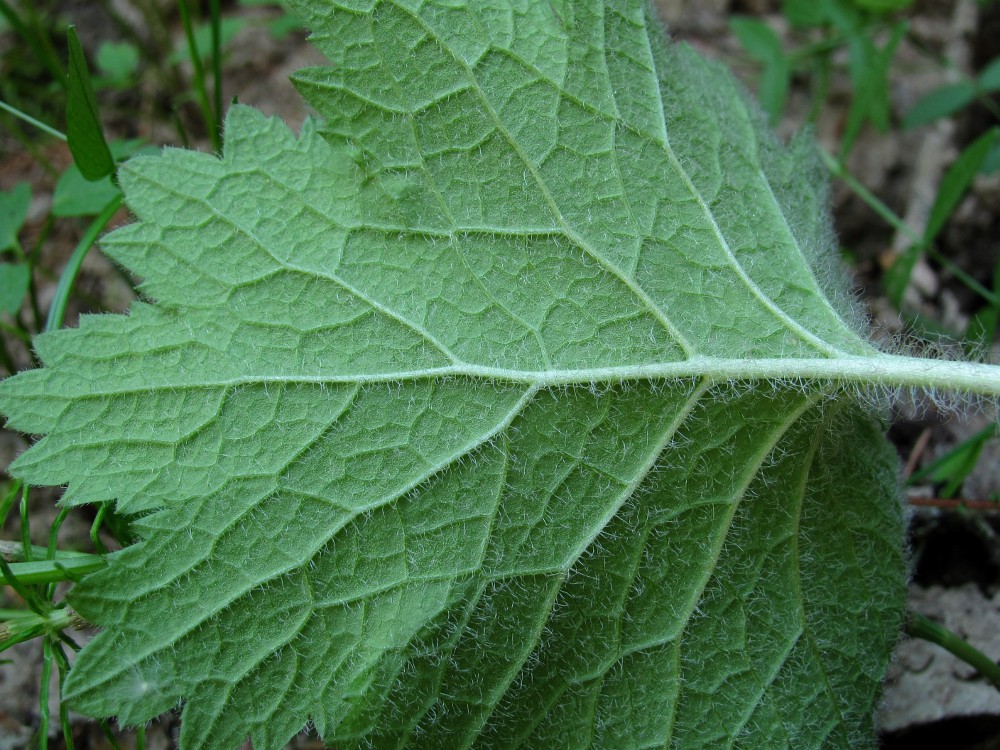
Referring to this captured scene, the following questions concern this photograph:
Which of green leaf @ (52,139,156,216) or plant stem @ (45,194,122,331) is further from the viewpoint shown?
green leaf @ (52,139,156,216)

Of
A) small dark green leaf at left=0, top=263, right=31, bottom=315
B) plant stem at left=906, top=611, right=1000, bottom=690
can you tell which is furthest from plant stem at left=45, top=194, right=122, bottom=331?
plant stem at left=906, top=611, right=1000, bottom=690

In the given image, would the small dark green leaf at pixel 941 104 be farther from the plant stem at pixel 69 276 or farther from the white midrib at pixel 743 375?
the plant stem at pixel 69 276

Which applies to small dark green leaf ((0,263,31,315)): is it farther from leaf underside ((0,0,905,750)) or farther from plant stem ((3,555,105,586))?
plant stem ((3,555,105,586))

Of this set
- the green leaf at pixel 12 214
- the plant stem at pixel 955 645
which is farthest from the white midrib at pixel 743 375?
the green leaf at pixel 12 214

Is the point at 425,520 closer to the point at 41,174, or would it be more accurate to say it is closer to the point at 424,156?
the point at 424,156

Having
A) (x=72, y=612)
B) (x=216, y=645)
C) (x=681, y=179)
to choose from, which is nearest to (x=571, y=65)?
(x=681, y=179)

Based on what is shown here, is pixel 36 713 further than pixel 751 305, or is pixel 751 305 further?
pixel 36 713
